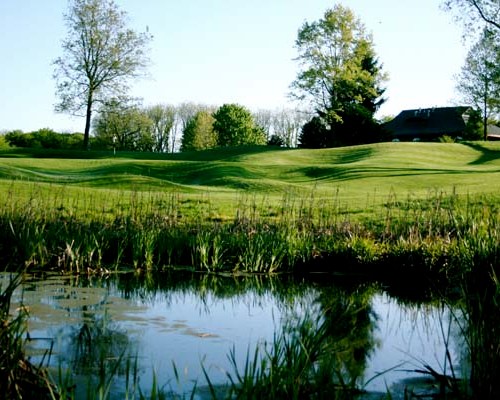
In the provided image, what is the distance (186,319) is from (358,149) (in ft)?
113

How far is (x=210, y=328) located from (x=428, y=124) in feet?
216

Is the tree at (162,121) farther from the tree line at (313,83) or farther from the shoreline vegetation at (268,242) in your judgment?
the shoreline vegetation at (268,242)

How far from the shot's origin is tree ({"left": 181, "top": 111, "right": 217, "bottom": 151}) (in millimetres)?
71125

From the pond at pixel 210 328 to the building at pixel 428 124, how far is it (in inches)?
2280

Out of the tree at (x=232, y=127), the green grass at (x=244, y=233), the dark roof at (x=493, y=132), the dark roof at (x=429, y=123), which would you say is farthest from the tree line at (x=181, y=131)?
the green grass at (x=244, y=233)

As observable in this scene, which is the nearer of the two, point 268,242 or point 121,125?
point 268,242

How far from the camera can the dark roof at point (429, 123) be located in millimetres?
67562

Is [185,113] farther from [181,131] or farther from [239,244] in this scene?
[239,244]

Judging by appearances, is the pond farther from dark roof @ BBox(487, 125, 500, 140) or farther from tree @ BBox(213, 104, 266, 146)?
tree @ BBox(213, 104, 266, 146)

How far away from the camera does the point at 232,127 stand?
74188 millimetres

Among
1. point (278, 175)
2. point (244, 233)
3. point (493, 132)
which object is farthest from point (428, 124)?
point (244, 233)

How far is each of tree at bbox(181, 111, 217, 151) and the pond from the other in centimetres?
6026

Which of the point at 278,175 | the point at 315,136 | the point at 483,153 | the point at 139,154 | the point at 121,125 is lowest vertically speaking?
the point at 278,175

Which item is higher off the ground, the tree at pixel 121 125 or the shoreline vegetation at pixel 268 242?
the tree at pixel 121 125
